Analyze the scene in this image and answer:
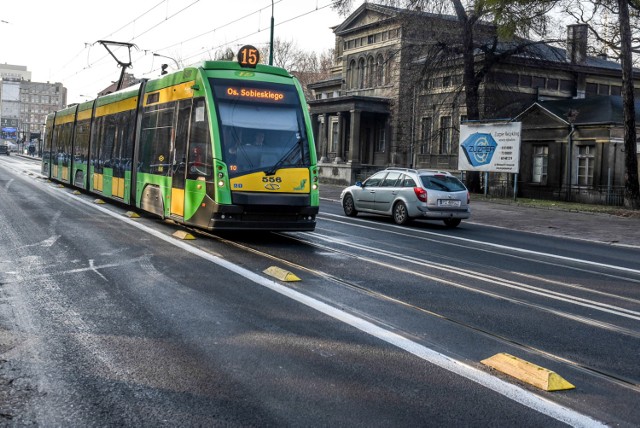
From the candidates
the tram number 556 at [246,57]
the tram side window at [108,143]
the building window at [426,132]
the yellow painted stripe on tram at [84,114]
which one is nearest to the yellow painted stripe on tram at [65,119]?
the yellow painted stripe on tram at [84,114]

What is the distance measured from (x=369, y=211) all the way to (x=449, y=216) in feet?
9.05

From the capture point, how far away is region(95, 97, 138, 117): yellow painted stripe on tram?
1803 centimetres

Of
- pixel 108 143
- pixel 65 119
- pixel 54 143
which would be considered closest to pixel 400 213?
pixel 108 143

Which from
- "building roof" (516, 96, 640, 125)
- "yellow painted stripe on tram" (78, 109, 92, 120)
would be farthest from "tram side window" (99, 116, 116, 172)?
"building roof" (516, 96, 640, 125)

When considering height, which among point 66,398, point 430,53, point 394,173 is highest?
point 430,53

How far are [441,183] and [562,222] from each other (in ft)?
20.0

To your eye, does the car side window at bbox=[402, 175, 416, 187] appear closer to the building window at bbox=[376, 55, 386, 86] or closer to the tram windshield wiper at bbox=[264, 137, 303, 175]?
the tram windshield wiper at bbox=[264, 137, 303, 175]

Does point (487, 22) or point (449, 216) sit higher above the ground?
point (487, 22)

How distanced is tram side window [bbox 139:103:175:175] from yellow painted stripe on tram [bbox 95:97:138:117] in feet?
4.33

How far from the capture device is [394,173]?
20.8 meters

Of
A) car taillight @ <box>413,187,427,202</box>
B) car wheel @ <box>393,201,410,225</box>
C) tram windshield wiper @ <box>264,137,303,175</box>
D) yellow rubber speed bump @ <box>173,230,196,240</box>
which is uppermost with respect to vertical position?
tram windshield wiper @ <box>264,137,303,175</box>

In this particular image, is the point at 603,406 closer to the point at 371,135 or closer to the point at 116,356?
the point at 116,356

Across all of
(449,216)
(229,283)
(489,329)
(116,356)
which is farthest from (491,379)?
(449,216)

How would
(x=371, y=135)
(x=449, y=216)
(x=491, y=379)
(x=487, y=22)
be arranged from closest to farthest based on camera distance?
(x=491, y=379), (x=449, y=216), (x=487, y=22), (x=371, y=135)
